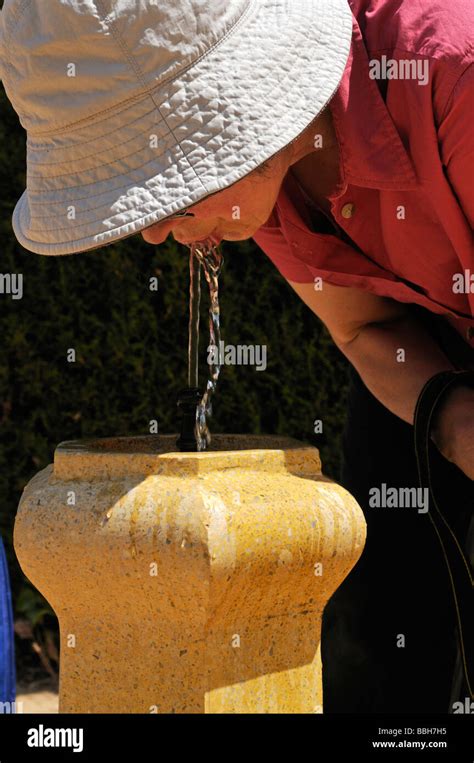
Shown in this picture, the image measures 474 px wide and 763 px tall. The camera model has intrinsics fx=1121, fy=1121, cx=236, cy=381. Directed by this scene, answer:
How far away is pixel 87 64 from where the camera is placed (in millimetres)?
1684

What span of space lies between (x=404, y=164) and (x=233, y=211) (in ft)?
0.99

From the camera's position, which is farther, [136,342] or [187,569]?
[136,342]

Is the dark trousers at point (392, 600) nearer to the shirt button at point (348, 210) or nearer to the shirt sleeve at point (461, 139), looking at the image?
the shirt button at point (348, 210)

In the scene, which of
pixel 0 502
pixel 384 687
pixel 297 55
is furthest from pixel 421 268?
pixel 0 502

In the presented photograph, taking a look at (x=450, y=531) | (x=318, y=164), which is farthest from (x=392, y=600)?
(x=318, y=164)

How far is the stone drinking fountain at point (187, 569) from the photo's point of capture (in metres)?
1.76

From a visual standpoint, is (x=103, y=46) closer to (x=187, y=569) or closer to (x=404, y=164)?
(x=404, y=164)

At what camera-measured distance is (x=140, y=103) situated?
5.50 ft

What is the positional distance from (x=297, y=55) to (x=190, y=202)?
0.32 m

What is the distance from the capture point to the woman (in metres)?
1.68

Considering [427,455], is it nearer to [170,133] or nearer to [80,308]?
[170,133]

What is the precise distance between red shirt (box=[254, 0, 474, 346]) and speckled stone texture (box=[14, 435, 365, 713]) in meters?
0.41

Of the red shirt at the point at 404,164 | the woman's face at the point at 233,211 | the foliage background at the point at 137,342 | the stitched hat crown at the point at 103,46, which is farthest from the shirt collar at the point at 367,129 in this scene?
the foliage background at the point at 137,342

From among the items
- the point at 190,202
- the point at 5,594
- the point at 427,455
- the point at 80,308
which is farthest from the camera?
the point at 80,308
